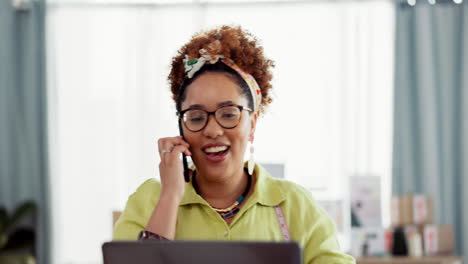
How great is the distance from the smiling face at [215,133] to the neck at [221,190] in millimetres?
29

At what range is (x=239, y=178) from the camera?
1.67m

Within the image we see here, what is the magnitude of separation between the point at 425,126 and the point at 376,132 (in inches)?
12.4

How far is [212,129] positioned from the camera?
1.56m

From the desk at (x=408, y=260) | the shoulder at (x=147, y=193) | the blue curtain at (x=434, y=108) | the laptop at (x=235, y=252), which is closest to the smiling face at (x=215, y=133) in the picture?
the shoulder at (x=147, y=193)

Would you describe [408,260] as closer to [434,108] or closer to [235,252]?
[434,108]

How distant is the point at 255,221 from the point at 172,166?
0.74 ft

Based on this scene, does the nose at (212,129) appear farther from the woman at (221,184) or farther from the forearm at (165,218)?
the forearm at (165,218)

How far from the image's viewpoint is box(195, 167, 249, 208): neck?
164 centimetres

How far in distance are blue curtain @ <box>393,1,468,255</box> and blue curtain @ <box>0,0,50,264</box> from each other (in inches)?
94.5

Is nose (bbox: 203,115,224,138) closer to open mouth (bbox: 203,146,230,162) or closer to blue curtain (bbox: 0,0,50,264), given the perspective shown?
open mouth (bbox: 203,146,230,162)

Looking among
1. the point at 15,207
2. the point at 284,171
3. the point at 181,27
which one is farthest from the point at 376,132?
the point at 15,207

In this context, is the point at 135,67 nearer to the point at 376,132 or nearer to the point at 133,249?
the point at 376,132

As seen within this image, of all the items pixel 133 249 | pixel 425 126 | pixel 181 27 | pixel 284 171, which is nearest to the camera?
pixel 133 249

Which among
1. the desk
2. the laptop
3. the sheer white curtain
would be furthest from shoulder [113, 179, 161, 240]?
the sheer white curtain
